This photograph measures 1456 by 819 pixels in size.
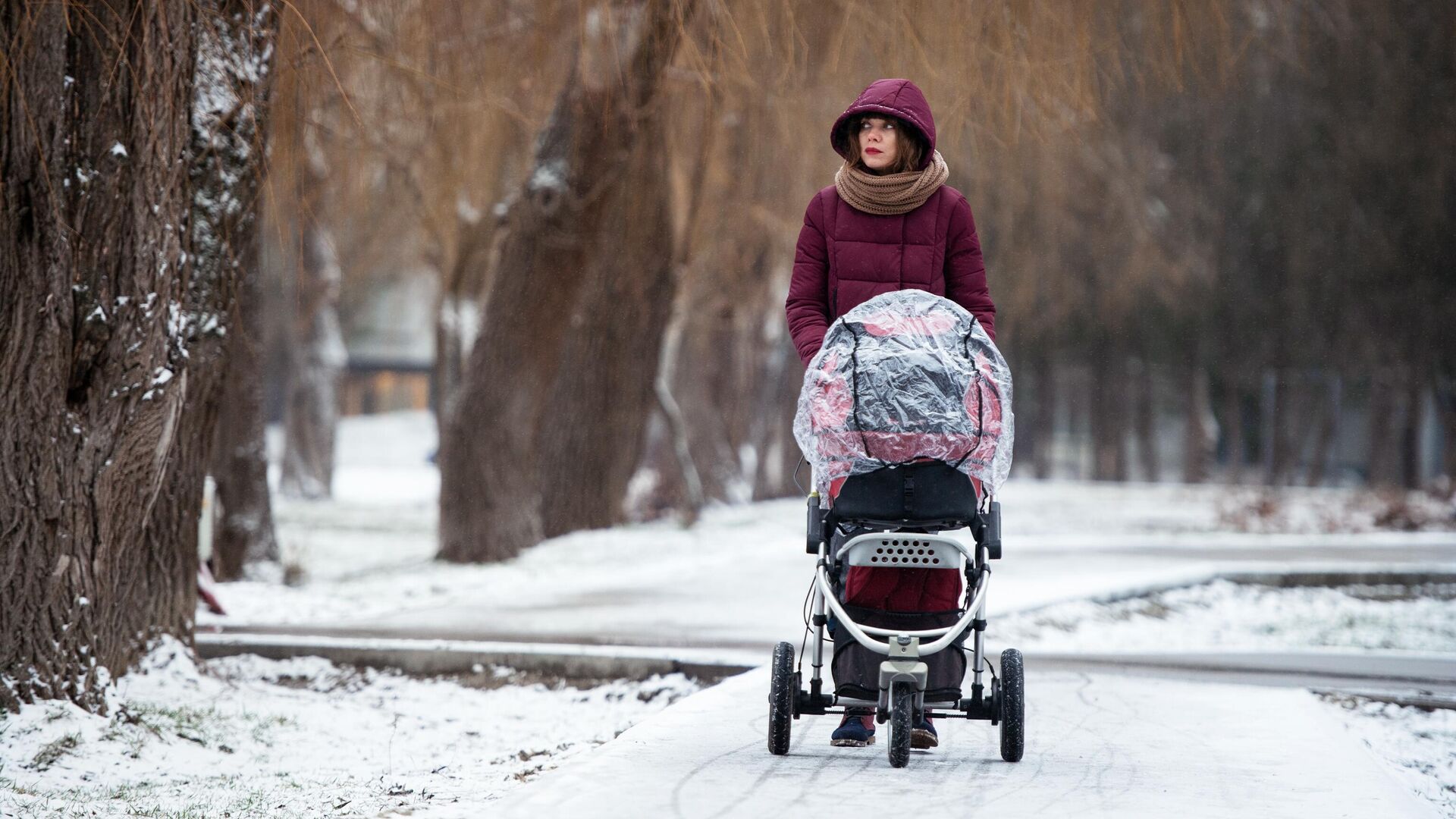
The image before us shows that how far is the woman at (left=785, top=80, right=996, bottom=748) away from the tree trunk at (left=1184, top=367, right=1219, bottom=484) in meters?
24.4

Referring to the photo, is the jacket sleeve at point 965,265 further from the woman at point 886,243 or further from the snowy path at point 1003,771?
the snowy path at point 1003,771

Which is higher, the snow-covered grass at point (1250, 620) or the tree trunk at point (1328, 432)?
the tree trunk at point (1328, 432)

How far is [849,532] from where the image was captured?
4.62 metres

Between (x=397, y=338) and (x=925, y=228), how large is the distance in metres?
45.9

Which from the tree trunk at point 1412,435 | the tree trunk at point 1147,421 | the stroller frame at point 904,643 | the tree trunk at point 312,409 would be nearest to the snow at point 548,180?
the stroller frame at point 904,643

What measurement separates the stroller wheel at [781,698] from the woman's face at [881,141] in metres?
1.42

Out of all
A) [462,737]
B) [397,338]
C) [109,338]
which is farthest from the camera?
[397,338]

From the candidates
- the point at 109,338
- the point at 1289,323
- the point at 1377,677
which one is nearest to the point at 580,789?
the point at 109,338

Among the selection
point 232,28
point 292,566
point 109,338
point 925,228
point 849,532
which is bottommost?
point 292,566

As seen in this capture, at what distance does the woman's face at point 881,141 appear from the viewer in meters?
4.83

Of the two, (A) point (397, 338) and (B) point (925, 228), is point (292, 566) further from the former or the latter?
(A) point (397, 338)

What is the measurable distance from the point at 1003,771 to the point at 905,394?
114 cm

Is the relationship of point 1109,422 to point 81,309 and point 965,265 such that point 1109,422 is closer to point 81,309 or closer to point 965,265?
point 965,265

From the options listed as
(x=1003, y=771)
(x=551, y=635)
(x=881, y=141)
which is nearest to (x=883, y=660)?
(x=1003, y=771)
